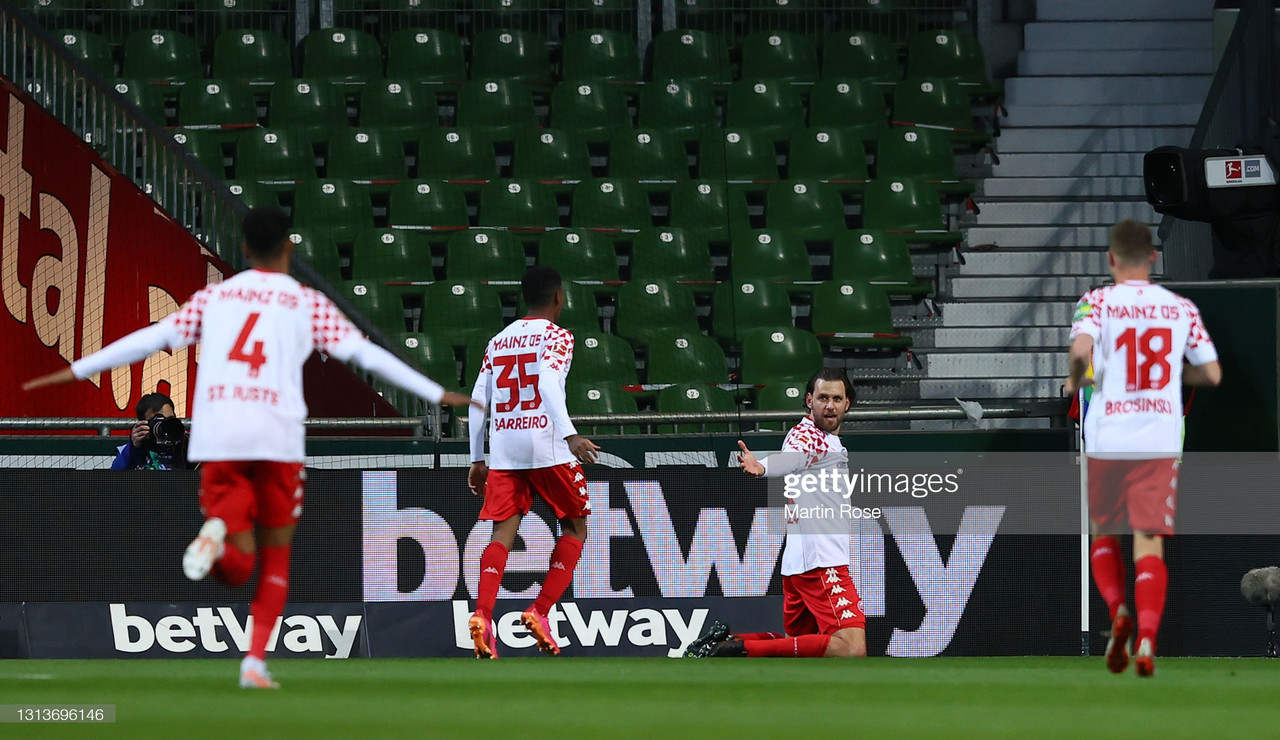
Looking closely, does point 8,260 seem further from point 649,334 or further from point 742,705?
point 742,705

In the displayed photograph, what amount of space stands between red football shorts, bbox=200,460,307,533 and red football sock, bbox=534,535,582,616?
2.90 meters

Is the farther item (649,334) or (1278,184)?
(649,334)

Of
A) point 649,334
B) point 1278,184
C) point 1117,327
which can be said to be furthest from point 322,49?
point 1117,327

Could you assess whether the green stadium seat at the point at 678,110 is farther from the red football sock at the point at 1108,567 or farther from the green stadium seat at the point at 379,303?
the red football sock at the point at 1108,567

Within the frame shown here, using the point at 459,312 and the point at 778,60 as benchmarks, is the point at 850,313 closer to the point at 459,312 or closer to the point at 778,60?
the point at 459,312

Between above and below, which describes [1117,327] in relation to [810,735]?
above

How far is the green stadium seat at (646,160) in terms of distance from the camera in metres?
15.7

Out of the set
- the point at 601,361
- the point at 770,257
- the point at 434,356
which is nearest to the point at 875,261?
the point at 770,257

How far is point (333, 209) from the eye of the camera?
48.9ft

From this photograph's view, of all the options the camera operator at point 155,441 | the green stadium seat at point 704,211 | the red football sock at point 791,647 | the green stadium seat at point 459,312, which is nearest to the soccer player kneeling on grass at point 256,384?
the red football sock at point 791,647

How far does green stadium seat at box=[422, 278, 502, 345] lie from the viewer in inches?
541

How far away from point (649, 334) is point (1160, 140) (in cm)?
584

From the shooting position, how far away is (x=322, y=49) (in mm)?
16766

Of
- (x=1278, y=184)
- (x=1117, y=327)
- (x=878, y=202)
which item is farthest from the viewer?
(x=878, y=202)
